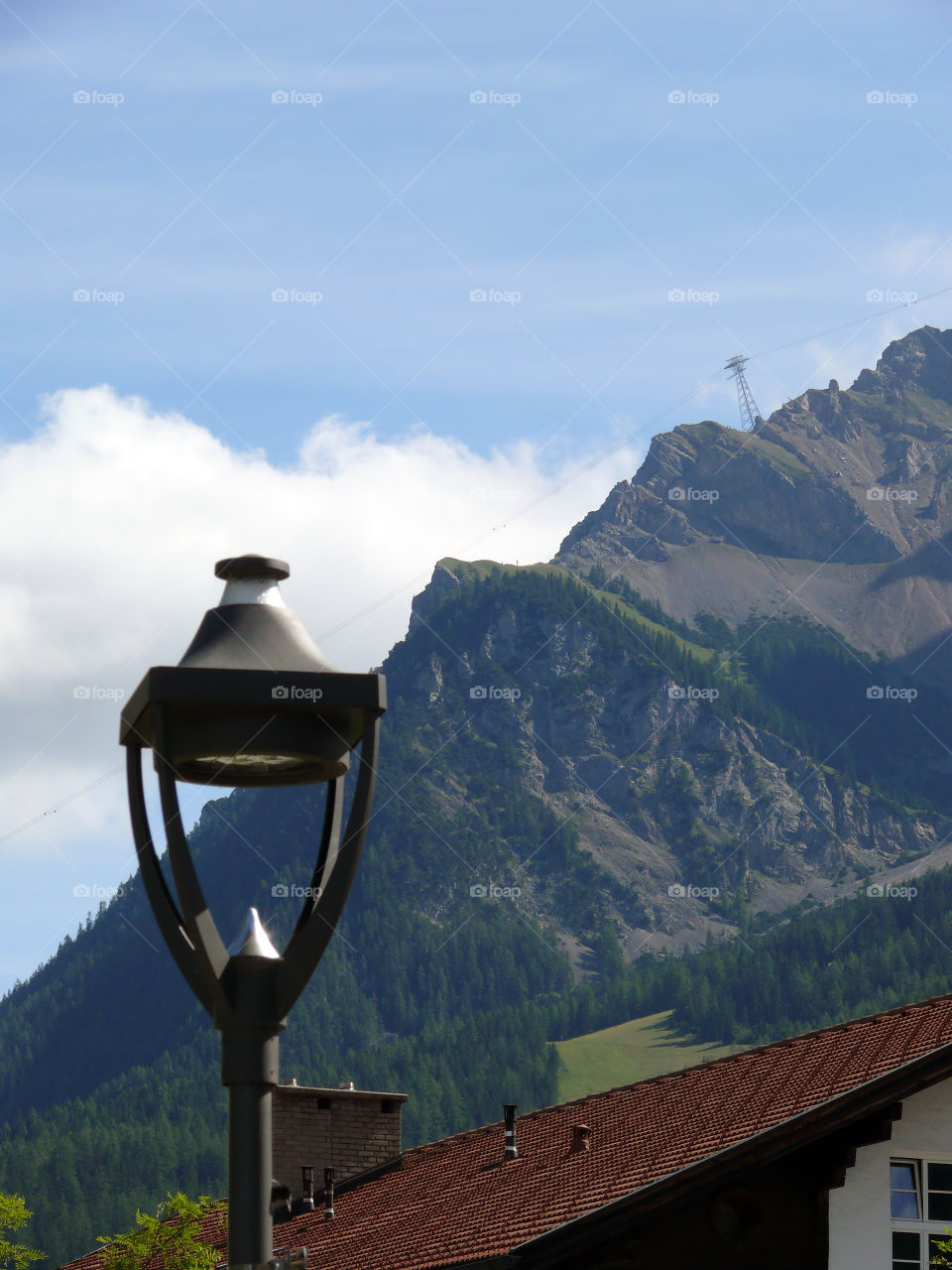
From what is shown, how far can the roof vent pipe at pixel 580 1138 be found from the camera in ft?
68.2

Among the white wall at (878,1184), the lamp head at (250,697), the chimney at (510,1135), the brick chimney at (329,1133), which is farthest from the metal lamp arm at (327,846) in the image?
the brick chimney at (329,1133)

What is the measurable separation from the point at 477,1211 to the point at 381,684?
14822 millimetres

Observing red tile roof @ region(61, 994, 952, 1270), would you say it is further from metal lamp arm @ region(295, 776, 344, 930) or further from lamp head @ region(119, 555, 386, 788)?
lamp head @ region(119, 555, 386, 788)

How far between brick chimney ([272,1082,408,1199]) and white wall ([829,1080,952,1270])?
1218 cm

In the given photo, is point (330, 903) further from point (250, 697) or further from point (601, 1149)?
point (601, 1149)

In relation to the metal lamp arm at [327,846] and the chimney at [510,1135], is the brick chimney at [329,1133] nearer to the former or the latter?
the chimney at [510,1135]

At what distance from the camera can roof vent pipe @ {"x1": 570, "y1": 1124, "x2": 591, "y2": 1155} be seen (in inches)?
818

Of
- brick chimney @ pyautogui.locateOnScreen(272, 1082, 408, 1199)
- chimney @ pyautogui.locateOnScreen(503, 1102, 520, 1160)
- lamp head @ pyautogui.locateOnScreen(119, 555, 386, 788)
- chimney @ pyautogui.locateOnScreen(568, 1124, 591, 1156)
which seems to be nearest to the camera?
lamp head @ pyautogui.locateOnScreen(119, 555, 386, 788)

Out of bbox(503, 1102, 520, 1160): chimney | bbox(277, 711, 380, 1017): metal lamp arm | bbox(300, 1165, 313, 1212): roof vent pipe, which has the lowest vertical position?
bbox(300, 1165, 313, 1212): roof vent pipe

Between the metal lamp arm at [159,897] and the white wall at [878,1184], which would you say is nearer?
the metal lamp arm at [159,897]

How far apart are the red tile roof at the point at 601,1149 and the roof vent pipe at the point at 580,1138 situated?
0.10 metres

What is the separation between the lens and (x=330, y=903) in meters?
6.17

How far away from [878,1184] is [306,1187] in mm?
12372

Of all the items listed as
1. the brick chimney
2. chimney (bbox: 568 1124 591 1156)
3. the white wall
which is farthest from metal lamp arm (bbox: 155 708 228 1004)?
the brick chimney
